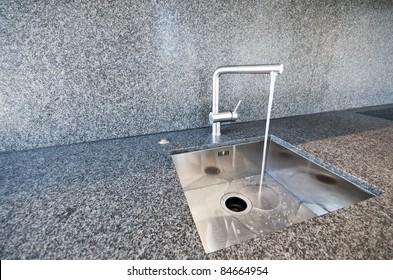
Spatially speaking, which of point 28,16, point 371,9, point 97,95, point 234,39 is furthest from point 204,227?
point 371,9

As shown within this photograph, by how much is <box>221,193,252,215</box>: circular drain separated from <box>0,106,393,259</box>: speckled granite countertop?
25 centimetres

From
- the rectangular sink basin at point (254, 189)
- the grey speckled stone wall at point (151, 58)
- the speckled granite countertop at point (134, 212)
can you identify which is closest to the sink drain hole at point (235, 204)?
the rectangular sink basin at point (254, 189)

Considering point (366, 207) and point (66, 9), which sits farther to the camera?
point (66, 9)

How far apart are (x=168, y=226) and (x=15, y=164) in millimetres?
590

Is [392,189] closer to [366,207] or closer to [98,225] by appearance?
[366,207]

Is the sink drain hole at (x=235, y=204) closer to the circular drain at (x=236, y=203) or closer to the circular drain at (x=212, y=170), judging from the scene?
the circular drain at (x=236, y=203)

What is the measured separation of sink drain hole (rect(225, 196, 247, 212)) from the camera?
0.70 metres

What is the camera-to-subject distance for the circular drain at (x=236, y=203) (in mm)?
675

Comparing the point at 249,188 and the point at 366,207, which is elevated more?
the point at 366,207

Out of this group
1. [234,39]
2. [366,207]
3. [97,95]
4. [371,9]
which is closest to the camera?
[366,207]

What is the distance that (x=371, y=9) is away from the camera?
3.35 feet

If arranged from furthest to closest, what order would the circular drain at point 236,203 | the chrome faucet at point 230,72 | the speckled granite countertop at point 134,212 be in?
the circular drain at point 236,203 < the chrome faucet at point 230,72 < the speckled granite countertop at point 134,212
